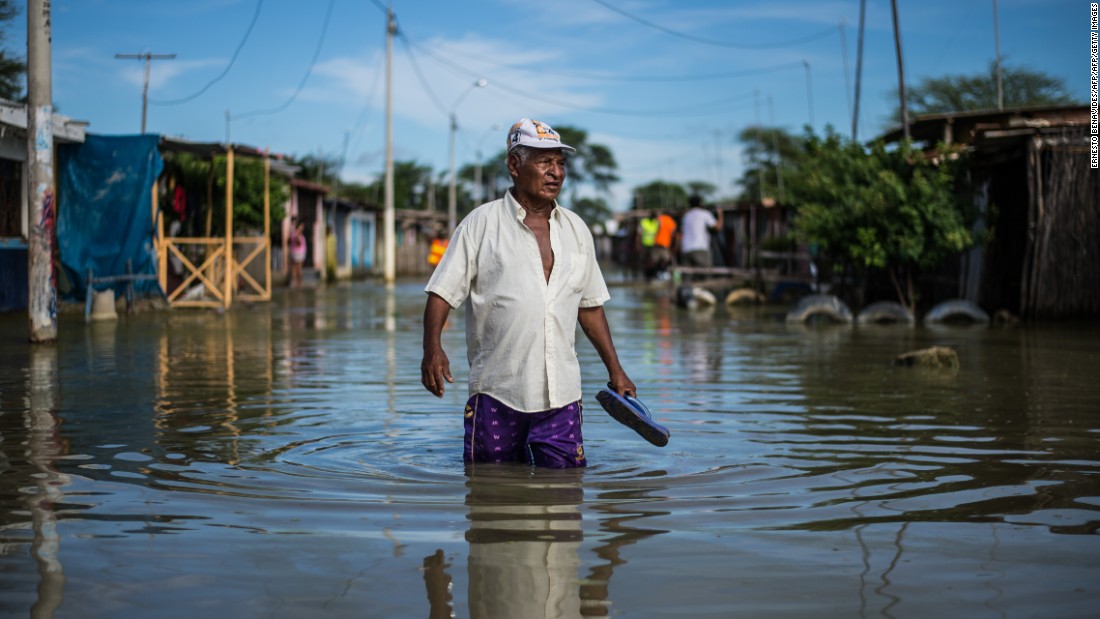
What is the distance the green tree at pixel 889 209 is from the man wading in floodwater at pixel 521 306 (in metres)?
12.3

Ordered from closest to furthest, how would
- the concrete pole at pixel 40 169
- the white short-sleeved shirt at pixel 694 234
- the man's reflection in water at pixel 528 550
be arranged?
1. the man's reflection in water at pixel 528 550
2. the concrete pole at pixel 40 169
3. the white short-sleeved shirt at pixel 694 234

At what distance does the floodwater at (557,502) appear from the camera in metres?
3.41

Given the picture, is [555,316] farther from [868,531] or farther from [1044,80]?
[1044,80]

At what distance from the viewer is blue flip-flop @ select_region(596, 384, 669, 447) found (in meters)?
5.18

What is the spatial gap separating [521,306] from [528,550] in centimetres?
142

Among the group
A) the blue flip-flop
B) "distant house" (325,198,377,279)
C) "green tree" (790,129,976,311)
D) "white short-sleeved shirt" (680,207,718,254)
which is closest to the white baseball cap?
the blue flip-flop

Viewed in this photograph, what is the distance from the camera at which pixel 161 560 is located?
3.76 metres

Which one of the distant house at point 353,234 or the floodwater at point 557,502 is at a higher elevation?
the distant house at point 353,234

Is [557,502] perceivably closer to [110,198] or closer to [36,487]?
[36,487]

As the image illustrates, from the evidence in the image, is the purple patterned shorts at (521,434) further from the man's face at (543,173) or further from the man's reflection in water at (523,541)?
the man's face at (543,173)

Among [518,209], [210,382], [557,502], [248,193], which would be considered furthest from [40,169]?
[248,193]

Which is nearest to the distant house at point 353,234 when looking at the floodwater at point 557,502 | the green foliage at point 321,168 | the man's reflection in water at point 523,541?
the green foliage at point 321,168

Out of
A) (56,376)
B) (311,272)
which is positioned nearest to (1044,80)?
(311,272)

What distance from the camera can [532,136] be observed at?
512 cm
